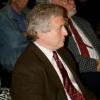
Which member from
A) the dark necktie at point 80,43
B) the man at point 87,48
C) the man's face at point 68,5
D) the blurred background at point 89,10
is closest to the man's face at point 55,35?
the man at point 87,48

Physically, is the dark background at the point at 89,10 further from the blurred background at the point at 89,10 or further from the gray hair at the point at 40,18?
the gray hair at the point at 40,18

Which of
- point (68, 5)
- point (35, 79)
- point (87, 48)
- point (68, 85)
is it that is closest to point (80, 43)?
point (87, 48)

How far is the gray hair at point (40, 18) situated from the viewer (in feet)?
8.01

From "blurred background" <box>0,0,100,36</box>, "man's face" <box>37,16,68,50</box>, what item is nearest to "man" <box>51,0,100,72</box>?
"man's face" <box>37,16,68,50</box>

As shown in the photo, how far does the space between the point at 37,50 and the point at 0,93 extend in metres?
0.60

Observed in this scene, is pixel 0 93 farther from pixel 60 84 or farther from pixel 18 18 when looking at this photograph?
pixel 18 18

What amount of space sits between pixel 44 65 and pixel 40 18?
0.35 metres

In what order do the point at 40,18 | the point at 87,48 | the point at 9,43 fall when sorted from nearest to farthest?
the point at 40,18
the point at 9,43
the point at 87,48

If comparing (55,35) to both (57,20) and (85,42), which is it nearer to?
(57,20)

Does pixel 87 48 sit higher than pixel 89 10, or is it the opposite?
pixel 87 48

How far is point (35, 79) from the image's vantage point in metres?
2.33

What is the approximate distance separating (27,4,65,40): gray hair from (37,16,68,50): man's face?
0.03m

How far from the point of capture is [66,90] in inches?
101

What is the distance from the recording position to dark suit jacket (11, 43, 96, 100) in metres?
2.31
